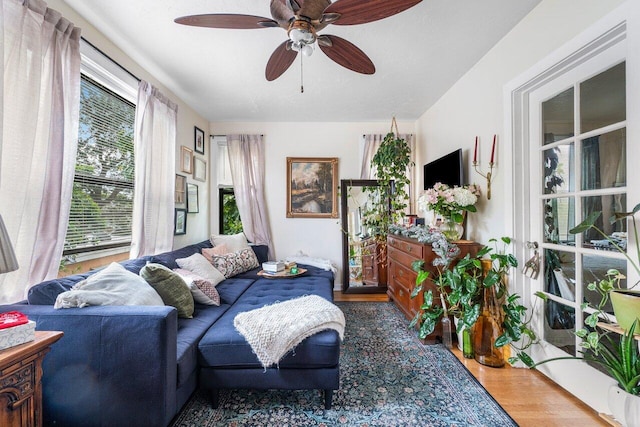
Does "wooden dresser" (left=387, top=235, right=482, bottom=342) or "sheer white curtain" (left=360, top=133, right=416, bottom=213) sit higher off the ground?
"sheer white curtain" (left=360, top=133, right=416, bottom=213)

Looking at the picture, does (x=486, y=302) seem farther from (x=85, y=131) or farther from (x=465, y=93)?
(x=85, y=131)

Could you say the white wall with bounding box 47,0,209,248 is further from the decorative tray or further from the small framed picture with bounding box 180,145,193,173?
the decorative tray

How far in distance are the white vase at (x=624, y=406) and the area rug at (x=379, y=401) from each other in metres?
0.45

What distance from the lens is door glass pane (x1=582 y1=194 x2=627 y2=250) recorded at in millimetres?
1376

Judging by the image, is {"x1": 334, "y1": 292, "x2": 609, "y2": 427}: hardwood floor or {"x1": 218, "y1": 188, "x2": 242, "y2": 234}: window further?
{"x1": 218, "y1": 188, "x2": 242, "y2": 234}: window

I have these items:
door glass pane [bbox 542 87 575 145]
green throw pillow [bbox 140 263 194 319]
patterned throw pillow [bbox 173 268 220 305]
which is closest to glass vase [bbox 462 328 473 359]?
door glass pane [bbox 542 87 575 145]

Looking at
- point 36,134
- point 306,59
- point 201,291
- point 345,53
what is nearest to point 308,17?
point 345,53

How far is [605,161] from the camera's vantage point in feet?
4.83

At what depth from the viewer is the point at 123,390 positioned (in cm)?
126

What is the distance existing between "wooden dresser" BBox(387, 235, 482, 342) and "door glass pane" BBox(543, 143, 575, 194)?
0.72 metres

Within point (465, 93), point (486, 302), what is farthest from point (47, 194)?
point (465, 93)

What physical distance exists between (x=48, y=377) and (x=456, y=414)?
211 centimetres

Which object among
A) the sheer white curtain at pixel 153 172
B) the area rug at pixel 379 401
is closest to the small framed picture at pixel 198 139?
the sheer white curtain at pixel 153 172

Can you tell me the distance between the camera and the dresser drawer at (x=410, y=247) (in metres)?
2.36
